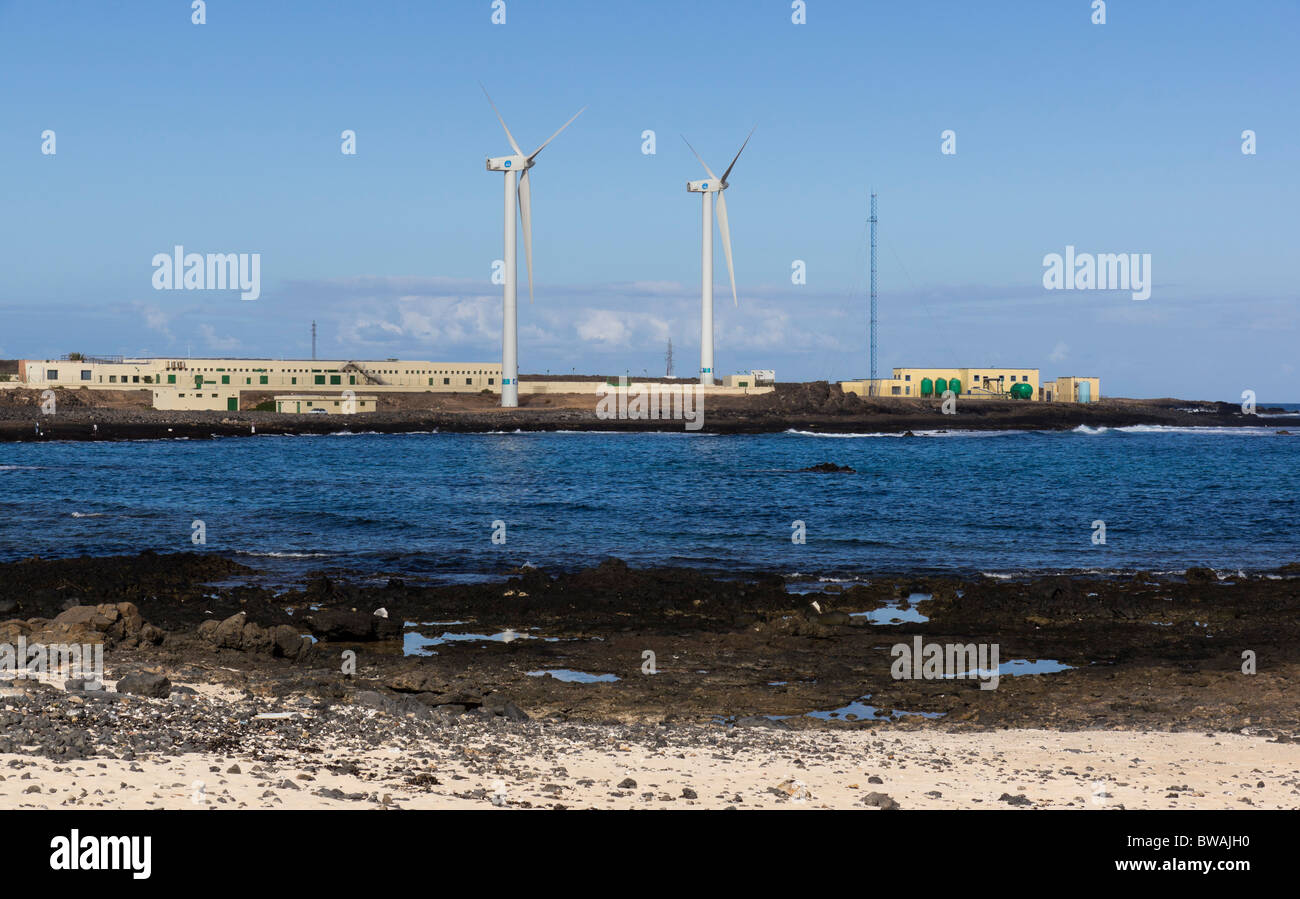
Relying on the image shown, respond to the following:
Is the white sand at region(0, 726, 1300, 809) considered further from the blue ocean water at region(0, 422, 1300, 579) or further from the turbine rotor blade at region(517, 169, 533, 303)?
the turbine rotor blade at region(517, 169, 533, 303)

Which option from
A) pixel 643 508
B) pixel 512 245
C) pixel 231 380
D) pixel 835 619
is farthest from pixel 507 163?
pixel 835 619

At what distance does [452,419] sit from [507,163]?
37967 millimetres

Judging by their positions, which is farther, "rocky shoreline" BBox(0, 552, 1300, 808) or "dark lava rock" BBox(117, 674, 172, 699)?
"dark lava rock" BBox(117, 674, 172, 699)

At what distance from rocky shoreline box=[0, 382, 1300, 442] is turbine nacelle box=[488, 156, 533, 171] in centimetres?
3392

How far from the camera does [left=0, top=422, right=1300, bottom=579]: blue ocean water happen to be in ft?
136

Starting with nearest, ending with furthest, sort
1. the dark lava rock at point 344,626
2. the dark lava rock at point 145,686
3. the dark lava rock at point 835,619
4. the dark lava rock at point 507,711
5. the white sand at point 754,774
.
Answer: the white sand at point 754,774
the dark lava rock at point 145,686
the dark lava rock at point 507,711
the dark lava rock at point 344,626
the dark lava rock at point 835,619

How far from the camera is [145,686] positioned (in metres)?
17.2

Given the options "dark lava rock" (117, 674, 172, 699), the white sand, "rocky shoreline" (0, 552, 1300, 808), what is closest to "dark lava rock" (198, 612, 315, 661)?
"rocky shoreline" (0, 552, 1300, 808)

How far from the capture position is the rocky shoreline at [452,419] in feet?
446

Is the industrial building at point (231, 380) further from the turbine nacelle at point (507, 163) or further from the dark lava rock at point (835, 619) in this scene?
the dark lava rock at point (835, 619)

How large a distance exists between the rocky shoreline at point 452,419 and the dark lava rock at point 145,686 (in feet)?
374

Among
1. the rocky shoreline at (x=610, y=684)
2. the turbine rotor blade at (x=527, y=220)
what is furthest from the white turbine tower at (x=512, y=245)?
the rocky shoreline at (x=610, y=684)
